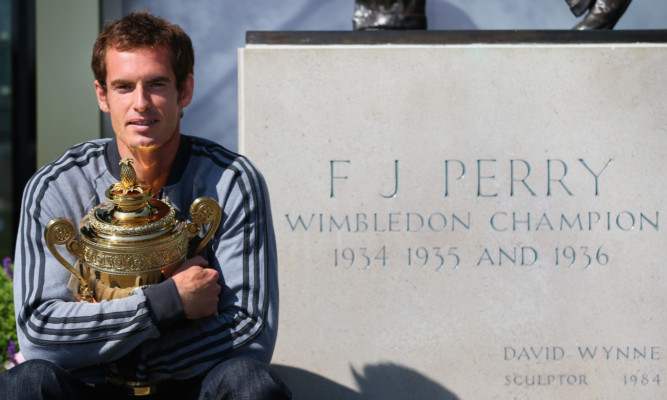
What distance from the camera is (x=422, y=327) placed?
2717mm

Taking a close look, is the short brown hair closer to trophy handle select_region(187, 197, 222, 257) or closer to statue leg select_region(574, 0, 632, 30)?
trophy handle select_region(187, 197, 222, 257)

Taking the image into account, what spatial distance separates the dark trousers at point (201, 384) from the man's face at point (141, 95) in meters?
0.51

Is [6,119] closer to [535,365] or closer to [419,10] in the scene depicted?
[419,10]

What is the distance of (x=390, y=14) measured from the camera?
112 inches

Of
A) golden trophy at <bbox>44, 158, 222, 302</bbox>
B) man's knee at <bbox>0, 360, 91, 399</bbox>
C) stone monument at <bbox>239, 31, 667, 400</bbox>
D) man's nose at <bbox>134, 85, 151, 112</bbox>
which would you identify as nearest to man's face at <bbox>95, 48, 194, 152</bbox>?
man's nose at <bbox>134, 85, 151, 112</bbox>

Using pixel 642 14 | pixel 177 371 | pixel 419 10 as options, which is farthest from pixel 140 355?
pixel 642 14

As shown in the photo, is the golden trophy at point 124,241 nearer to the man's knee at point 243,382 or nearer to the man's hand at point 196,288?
the man's hand at point 196,288

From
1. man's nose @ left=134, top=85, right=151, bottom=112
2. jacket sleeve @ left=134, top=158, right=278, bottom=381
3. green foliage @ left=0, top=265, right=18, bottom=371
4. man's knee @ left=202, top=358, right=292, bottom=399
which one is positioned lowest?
green foliage @ left=0, top=265, right=18, bottom=371

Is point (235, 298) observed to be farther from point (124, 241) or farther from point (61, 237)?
point (61, 237)

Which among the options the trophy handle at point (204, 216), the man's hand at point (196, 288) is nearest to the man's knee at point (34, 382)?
the man's hand at point (196, 288)

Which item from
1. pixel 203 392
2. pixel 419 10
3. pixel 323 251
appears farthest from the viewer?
pixel 419 10

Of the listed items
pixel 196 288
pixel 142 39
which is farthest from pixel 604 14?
pixel 196 288

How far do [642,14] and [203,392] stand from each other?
372 centimetres

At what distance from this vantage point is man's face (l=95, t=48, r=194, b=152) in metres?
1.89
